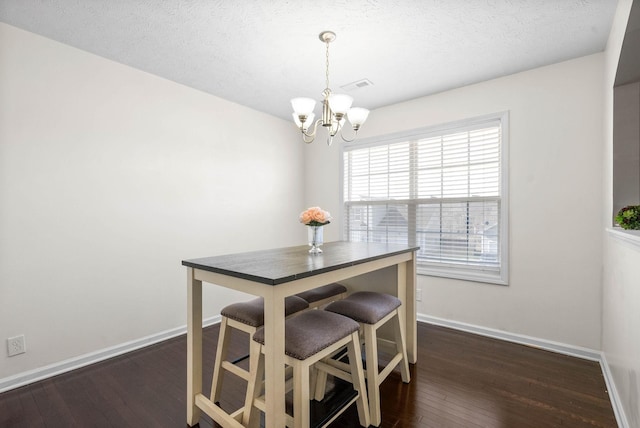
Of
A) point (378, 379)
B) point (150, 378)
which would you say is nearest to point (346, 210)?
point (378, 379)

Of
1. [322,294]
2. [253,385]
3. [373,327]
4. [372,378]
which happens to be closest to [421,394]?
[372,378]

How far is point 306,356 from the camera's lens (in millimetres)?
1432

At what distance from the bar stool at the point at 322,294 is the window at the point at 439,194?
1302 mm

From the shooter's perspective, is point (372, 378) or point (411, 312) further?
point (411, 312)

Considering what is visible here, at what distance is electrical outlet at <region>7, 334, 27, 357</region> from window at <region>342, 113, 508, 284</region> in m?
3.20

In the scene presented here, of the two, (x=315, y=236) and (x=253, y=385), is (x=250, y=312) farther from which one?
(x=315, y=236)

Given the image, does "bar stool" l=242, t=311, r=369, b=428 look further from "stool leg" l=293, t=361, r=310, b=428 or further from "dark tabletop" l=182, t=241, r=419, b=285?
"dark tabletop" l=182, t=241, r=419, b=285

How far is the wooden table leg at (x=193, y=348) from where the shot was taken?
177 cm

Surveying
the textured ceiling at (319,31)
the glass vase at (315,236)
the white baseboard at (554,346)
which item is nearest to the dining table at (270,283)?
the glass vase at (315,236)

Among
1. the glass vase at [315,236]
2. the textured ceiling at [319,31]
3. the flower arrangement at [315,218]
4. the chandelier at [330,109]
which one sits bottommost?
the glass vase at [315,236]

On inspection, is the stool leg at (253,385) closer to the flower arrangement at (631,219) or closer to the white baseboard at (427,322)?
the white baseboard at (427,322)

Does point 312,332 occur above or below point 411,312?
above

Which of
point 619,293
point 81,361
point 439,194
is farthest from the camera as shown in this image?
point 439,194

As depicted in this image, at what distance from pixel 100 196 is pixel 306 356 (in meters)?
2.22
